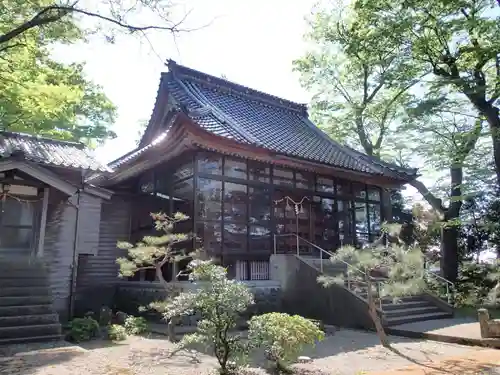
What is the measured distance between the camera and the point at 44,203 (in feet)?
35.9

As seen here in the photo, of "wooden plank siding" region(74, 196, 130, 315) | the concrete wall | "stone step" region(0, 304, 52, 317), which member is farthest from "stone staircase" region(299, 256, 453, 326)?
"stone step" region(0, 304, 52, 317)

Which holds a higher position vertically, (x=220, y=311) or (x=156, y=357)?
(x=220, y=311)

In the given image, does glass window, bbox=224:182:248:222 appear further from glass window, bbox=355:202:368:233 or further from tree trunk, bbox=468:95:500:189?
tree trunk, bbox=468:95:500:189

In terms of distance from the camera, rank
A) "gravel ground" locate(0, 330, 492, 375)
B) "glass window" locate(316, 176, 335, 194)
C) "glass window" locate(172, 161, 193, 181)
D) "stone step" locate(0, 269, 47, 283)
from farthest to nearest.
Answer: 1. "glass window" locate(316, 176, 335, 194)
2. "glass window" locate(172, 161, 193, 181)
3. "stone step" locate(0, 269, 47, 283)
4. "gravel ground" locate(0, 330, 492, 375)

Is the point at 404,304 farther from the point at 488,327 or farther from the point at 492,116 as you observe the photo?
the point at 492,116

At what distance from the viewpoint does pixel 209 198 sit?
11914 millimetres

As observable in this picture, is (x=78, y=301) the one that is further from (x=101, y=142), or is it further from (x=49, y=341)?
(x=101, y=142)

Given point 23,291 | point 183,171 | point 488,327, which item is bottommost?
point 488,327

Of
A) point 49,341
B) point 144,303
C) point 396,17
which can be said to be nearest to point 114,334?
point 49,341

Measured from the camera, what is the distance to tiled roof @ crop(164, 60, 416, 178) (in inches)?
508

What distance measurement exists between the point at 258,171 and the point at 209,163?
1.89 meters

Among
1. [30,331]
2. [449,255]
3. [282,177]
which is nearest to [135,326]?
[30,331]

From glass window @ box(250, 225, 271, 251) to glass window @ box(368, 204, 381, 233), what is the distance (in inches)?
219

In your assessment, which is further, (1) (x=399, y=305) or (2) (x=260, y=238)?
(2) (x=260, y=238)
